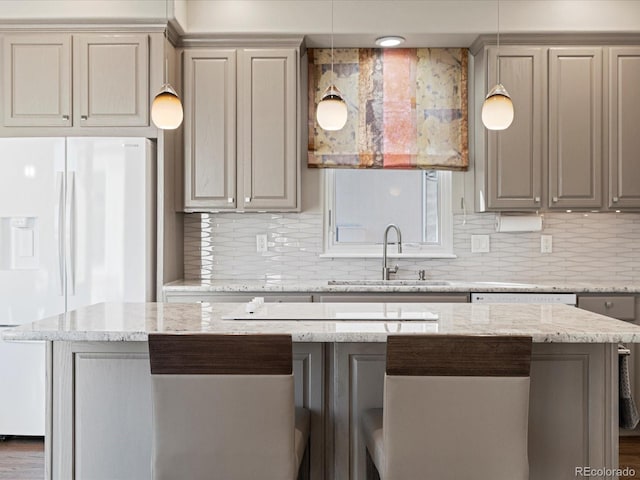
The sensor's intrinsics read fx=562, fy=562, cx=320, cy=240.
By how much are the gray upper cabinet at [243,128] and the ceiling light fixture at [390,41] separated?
0.61m

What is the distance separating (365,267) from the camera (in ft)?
13.4

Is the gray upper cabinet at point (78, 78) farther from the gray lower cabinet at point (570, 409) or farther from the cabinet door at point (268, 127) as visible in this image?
the gray lower cabinet at point (570, 409)

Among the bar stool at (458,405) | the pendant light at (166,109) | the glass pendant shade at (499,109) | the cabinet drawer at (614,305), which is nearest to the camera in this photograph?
the bar stool at (458,405)

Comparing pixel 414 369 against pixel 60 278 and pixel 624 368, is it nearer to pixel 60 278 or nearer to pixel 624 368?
pixel 624 368

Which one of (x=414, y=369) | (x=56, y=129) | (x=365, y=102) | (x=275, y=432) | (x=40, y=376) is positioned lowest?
(x=40, y=376)

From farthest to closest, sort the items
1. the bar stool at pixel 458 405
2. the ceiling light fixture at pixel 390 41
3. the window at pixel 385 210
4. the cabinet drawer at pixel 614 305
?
the window at pixel 385 210
the ceiling light fixture at pixel 390 41
the cabinet drawer at pixel 614 305
the bar stool at pixel 458 405

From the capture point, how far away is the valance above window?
13.2 ft

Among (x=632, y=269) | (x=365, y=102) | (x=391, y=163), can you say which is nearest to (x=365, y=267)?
(x=391, y=163)

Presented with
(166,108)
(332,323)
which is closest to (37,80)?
(166,108)

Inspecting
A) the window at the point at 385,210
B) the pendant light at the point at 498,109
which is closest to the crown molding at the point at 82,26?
the window at the point at 385,210

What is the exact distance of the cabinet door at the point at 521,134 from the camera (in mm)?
3689

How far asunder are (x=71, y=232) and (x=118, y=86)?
0.95 m

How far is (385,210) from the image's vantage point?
4176mm

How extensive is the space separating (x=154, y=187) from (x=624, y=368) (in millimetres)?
2697
